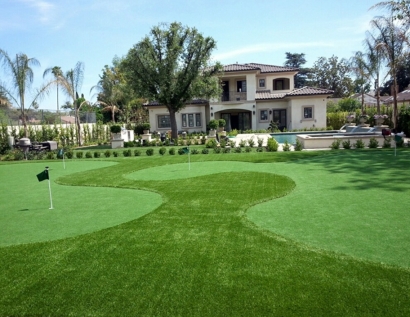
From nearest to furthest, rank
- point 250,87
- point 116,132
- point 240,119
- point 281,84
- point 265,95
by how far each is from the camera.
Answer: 1. point 116,132
2. point 250,87
3. point 265,95
4. point 240,119
5. point 281,84

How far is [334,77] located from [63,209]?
60.6 metres

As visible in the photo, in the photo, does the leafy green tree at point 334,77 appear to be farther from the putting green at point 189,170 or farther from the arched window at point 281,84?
the putting green at point 189,170

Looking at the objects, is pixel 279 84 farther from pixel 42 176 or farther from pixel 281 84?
pixel 42 176

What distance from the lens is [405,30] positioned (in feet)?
70.2

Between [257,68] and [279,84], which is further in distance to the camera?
[279,84]

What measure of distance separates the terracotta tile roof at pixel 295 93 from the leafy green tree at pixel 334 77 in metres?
27.3

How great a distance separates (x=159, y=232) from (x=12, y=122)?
75.2ft

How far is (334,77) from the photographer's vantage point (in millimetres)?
59000

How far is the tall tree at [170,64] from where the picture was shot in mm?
26219

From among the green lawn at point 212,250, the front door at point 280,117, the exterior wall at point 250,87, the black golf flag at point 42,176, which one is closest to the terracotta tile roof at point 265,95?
the exterior wall at point 250,87

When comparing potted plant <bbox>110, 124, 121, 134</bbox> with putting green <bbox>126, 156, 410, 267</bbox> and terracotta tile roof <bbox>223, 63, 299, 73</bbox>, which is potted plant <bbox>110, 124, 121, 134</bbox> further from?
putting green <bbox>126, 156, 410, 267</bbox>

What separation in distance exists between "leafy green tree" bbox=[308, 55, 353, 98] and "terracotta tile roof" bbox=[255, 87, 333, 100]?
2732 centimetres

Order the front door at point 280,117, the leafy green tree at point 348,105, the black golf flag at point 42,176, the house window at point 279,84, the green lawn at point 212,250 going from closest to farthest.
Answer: the green lawn at point 212,250 → the black golf flag at point 42,176 → the front door at point 280,117 → the house window at point 279,84 → the leafy green tree at point 348,105

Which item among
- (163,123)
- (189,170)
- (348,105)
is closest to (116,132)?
(163,123)
